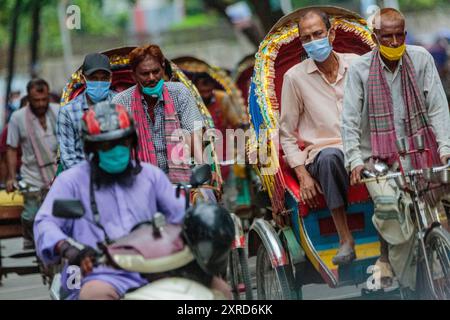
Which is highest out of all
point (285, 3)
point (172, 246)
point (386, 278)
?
point (285, 3)

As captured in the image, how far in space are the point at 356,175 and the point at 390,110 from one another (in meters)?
0.52

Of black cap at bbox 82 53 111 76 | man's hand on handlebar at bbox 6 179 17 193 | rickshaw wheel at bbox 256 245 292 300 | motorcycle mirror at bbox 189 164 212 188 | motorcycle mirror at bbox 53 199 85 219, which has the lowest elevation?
rickshaw wheel at bbox 256 245 292 300

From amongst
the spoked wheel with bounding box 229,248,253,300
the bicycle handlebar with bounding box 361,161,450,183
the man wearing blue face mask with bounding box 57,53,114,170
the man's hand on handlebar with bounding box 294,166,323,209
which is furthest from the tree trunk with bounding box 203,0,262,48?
the bicycle handlebar with bounding box 361,161,450,183

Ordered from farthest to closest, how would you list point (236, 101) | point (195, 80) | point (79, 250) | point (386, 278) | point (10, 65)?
point (10, 65) < point (236, 101) < point (195, 80) < point (386, 278) < point (79, 250)

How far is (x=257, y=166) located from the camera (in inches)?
318

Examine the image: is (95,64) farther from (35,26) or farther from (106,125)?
(35,26)

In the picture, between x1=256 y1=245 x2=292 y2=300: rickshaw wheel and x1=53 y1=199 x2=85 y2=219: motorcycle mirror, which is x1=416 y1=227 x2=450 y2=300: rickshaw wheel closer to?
x1=256 y1=245 x2=292 y2=300: rickshaw wheel

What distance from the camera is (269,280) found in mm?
7742

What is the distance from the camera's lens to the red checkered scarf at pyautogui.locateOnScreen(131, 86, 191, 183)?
25.2 ft

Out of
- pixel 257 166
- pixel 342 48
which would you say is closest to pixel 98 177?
pixel 257 166

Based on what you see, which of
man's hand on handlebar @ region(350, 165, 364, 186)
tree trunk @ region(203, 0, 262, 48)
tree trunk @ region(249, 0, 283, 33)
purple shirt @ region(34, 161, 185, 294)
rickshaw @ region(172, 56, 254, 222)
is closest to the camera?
purple shirt @ region(34, 161, 185, 294)

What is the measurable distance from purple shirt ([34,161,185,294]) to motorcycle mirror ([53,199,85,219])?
0.72ft
